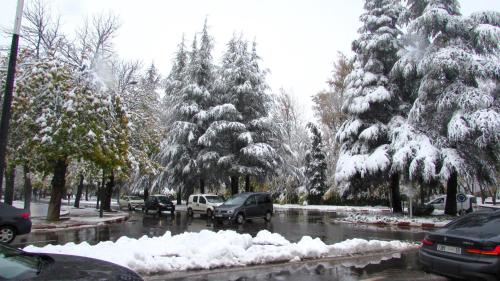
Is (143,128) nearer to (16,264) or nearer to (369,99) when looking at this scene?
(369,99)

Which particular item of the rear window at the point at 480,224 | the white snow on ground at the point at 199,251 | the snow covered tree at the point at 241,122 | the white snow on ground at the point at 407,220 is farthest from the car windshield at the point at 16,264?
the snow covered tree at the point at 241,122

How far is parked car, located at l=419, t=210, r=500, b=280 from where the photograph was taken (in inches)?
267

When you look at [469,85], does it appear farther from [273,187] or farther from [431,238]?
[273,187]

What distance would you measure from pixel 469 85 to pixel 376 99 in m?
5.39

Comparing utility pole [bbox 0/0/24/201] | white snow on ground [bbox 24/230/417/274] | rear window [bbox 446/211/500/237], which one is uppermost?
utility pole [bbox 0/0/24/201]

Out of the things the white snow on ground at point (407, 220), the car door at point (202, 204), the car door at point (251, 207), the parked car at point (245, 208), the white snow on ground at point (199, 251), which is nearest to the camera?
the white snow on ground at point (199, 251)

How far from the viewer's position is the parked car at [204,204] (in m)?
29.0

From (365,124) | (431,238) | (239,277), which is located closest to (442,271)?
(431,238)

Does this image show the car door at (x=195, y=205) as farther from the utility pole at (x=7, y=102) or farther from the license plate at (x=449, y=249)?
the license plate at (x=449, y=249)

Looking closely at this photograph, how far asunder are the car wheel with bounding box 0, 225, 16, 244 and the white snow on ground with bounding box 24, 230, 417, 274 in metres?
3.88

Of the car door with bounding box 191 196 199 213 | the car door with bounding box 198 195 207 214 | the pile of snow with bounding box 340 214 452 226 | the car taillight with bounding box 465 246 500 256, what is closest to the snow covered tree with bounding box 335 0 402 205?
the pile of snow with bounding box 340 214 452 226

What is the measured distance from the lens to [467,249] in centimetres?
710

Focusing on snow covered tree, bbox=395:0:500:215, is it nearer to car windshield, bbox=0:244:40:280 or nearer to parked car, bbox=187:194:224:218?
parked car, bbox=187:194:224:218

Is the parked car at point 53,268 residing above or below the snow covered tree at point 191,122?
below
